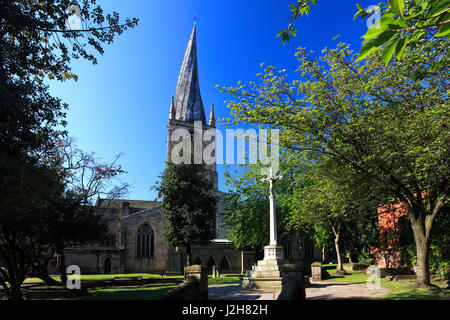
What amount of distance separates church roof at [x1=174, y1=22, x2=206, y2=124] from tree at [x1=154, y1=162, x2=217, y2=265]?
118 ft

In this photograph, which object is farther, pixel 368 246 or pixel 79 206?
pixel 368 246

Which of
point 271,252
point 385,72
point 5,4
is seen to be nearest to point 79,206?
point 271,252

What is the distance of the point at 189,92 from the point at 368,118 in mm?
61461

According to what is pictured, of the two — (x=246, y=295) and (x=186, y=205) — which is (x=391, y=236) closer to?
(x=246, y=295)

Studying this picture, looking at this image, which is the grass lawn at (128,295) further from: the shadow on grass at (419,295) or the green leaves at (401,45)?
the green leaves at (401,45)

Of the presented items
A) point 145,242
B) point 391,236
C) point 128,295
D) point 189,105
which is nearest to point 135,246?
point 145,242

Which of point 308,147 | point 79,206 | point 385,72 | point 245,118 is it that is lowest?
point 79,206

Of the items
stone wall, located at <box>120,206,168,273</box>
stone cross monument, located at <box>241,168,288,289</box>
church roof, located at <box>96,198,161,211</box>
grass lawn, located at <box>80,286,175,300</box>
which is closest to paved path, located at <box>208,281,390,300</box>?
stone cross monument, located at <box>241,168,288,289</box>

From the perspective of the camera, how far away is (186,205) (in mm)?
31438

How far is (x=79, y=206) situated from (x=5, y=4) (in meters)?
13.8

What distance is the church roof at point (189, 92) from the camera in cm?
6862
